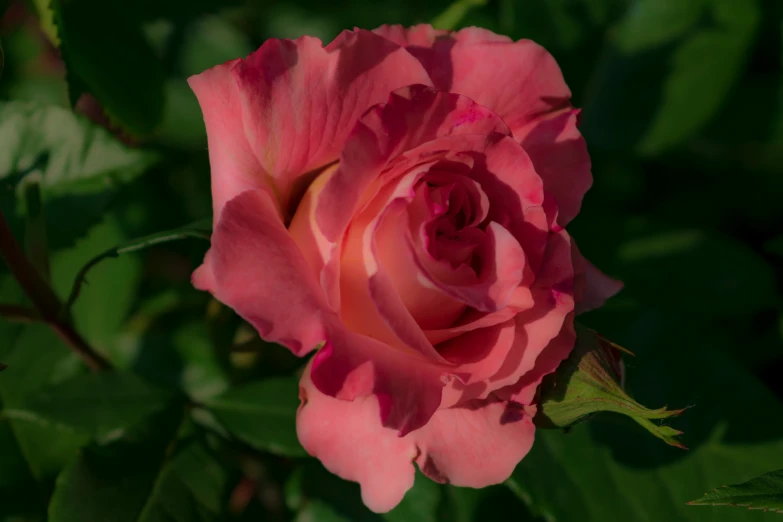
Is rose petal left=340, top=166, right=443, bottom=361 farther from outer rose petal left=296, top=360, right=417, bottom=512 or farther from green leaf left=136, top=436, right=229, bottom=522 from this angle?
green leaf left=136, top=436, right=229, bottom=522

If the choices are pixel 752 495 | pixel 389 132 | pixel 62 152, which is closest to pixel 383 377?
pixel 389 132

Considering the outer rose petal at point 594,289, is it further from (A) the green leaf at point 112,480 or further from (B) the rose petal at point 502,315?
(A) the green leaf at point 112,480

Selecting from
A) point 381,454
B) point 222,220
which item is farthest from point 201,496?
point 222,220

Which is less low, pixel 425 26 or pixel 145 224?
pixel 425 26

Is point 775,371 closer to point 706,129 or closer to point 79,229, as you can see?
point 706,129

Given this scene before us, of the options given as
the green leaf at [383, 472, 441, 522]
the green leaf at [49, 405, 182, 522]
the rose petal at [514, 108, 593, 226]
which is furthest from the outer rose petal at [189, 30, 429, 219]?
the green leaf at [383, 472, 441, 522]

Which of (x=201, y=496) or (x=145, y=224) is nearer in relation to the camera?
(x=201, y=496)
